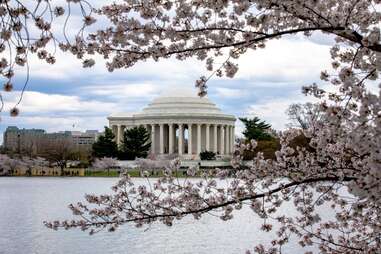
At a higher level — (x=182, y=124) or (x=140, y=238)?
(x=182, y=124)

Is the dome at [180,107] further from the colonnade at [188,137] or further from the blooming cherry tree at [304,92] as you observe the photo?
the blooming cherry tree at [304,92]

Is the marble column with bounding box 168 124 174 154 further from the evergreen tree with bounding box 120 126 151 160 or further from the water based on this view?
the water

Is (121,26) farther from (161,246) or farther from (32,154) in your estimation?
(32,154)

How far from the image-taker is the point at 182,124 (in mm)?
94688

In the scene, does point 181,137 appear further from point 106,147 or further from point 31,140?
point 31,140

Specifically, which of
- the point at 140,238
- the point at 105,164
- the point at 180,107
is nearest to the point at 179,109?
the point at 180,107

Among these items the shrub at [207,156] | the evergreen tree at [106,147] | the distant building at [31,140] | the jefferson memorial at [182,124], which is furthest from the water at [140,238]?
the jefferson memorial at [182,124]

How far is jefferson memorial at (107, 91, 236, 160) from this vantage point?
94000 millimetres

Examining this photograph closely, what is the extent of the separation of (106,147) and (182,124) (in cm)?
1745

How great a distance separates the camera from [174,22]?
527 centimetres

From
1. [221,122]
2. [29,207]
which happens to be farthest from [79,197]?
[221,122]

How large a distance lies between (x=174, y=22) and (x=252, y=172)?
167 centimetres

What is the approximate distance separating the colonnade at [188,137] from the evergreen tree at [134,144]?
37.1 ft

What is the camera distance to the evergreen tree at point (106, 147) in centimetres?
7960
